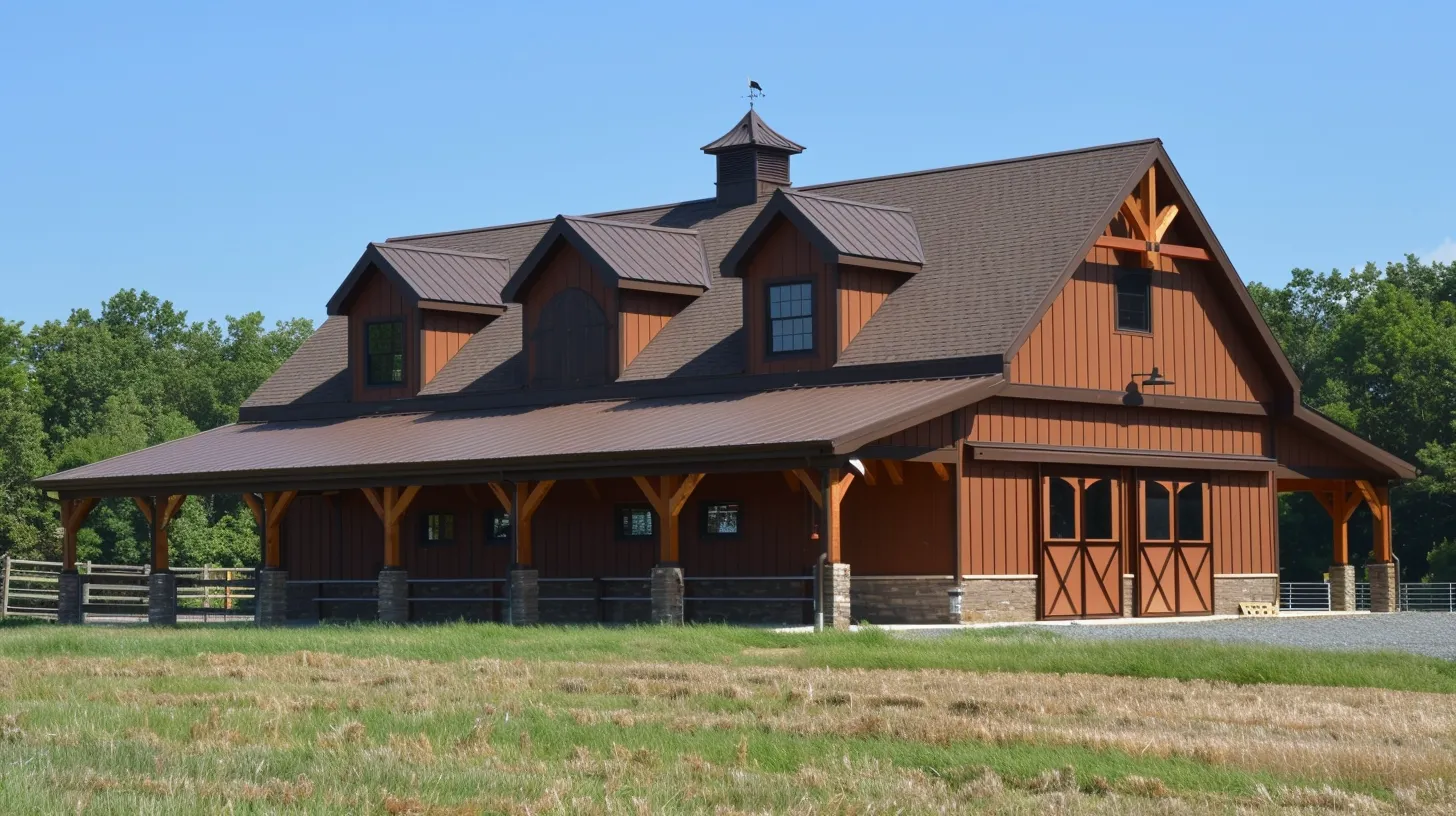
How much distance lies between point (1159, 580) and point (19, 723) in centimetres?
2305

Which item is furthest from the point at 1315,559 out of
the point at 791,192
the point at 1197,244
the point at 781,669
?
the point at 781,669

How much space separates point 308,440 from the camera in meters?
40.5

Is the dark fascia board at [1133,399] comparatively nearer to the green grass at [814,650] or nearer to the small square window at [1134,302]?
the small square window at [1134,302]

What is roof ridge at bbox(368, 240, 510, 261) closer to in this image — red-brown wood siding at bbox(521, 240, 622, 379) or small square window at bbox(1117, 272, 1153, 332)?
red-brown wood siding at bbox(521, 240, 622, 379)

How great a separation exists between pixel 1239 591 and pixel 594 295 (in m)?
13.1

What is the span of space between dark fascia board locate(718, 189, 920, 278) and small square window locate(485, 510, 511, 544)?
6.68 meters

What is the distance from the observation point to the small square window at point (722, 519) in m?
35.3

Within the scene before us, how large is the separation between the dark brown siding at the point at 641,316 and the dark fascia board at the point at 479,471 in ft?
17.8

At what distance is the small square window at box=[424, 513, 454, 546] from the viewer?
130ft

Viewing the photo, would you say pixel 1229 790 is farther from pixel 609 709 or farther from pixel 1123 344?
pixel 1123 344

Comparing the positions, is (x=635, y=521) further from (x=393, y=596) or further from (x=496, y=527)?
(x=393, y=596)

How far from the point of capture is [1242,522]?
37.9 metres

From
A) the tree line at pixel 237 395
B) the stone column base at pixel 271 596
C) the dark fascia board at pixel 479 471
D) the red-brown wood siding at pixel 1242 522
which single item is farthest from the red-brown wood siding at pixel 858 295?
the tree line at pixel 237 395

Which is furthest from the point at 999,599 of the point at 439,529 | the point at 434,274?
the point at 434,274
